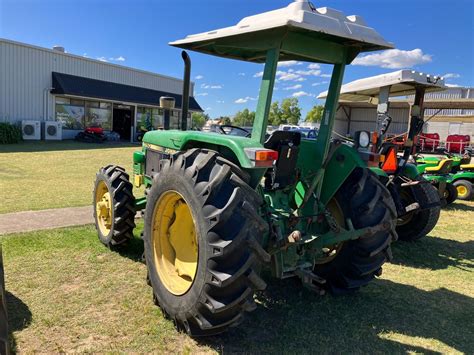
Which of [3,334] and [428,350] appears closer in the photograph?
[3,334]

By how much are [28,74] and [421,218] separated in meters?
22.2

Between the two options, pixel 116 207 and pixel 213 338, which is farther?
pixel 116 207

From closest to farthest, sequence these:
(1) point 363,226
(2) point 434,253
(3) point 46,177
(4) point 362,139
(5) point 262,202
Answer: (5) point 262,202 < (1) point 363,226 < (4) point 362,139 < (2) point 434,253 < (3) point 46,177

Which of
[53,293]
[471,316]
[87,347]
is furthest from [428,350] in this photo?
[53,293]

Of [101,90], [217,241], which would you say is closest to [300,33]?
[217,241]

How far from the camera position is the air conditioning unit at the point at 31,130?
20875mm

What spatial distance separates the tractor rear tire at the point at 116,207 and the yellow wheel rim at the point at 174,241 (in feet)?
4.32

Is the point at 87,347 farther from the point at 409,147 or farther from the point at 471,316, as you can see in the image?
the point at 409,147

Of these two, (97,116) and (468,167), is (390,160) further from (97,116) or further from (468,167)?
(97,116)

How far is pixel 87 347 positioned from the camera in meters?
2.84

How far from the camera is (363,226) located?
351cm

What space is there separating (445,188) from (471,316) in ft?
18.3

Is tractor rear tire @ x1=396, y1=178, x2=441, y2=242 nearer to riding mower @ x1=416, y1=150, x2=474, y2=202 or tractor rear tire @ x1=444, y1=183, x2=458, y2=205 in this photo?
tractor rear tire @ x1=444, y1=183, x2=458, y2=205

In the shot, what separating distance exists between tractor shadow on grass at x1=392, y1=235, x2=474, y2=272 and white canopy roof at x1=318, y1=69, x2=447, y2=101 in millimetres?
2488
